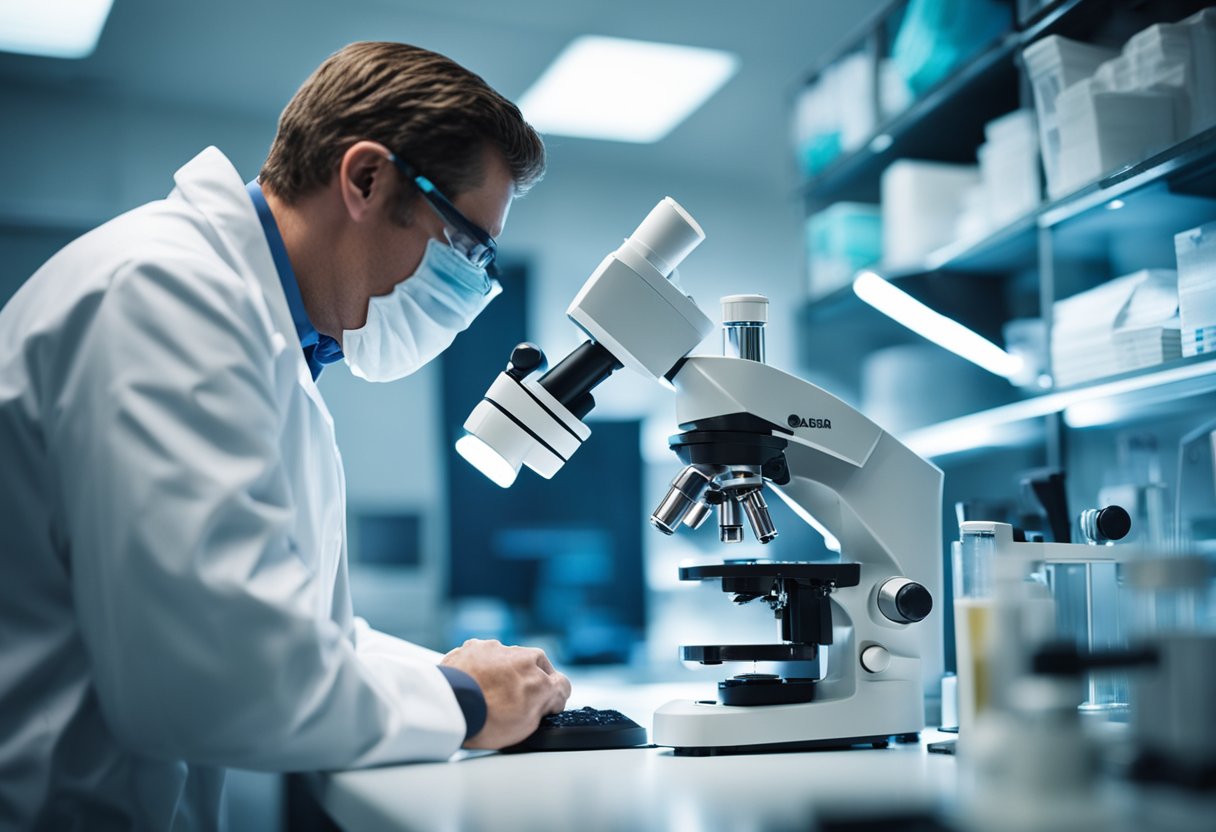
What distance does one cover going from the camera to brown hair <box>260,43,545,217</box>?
4.26 ft

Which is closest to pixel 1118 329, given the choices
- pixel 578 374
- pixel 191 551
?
pixel 578 374

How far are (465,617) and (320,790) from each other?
333 cm

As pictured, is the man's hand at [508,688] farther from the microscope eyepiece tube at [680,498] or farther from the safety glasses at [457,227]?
the safety glasses at [457,227]

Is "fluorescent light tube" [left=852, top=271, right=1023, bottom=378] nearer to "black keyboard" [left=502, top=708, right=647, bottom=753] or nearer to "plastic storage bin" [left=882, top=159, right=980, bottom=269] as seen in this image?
"black keyboard" [left=502, top=708, right=647, bottom=753]

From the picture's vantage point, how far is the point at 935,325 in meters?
1.51

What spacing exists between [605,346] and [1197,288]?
1.06m

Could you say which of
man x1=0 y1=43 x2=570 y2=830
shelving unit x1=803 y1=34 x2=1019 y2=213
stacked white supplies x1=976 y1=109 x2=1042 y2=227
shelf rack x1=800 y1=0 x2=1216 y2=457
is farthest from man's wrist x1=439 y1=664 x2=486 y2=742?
shelving unit x1=803 y1=34 x2=1019 y2=213

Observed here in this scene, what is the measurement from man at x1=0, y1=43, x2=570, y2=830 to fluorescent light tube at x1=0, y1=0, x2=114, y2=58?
2.65 metres

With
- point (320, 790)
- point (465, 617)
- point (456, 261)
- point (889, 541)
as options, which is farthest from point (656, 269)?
point (465, 617)

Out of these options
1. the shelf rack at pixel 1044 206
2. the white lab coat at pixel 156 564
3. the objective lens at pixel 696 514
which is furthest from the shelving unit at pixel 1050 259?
the white lab coat at pixel 156 564

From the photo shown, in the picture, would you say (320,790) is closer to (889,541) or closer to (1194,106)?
(889,541)

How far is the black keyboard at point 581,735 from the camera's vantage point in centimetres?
118

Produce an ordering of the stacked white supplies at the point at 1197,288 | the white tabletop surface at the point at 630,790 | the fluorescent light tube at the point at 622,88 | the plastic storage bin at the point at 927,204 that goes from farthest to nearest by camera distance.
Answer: the fluorescent light tube at the point at 622,88 < the plastic storage bin at the point at 927,204 < the stacked white supplies at the point at 1197,288 < the white tabletop surface at the point at 630,790

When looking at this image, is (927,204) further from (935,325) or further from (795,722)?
(795,722)
